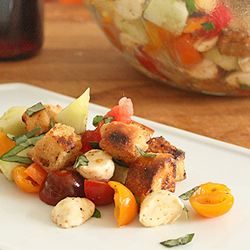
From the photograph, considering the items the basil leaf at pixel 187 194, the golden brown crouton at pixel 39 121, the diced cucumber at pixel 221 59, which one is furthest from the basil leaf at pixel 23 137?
the diced cucumber at pixel 221 59

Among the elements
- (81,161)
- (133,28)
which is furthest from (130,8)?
(81,161)

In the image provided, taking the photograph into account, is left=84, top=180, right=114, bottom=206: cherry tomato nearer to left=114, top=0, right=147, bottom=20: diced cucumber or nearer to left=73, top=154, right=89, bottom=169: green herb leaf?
left=73, top=154, right=89, bottom=169: green herb leaf

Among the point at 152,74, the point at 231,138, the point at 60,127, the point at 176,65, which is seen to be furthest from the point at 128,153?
the point at 152,74

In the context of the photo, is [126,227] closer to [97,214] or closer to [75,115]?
[97,214]

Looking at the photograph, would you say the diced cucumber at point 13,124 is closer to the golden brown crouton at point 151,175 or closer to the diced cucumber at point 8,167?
the diced cucumber at point 8,167

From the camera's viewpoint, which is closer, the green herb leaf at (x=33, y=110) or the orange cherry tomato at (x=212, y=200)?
the orange cherry tomato at (x=212, y=200)
